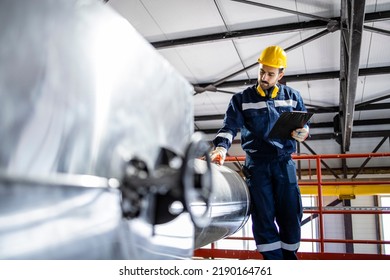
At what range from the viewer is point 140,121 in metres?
0.60

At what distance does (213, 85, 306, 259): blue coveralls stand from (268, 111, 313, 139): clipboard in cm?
7

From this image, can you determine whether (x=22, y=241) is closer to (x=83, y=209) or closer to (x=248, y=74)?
(x=83, y=209)

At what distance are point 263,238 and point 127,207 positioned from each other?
163 cm

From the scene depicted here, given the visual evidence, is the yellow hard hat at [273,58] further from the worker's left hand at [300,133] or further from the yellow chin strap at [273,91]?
the worker's left hand at [300,133]

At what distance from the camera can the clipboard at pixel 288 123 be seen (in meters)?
1.90

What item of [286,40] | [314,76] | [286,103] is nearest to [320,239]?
[286,103]

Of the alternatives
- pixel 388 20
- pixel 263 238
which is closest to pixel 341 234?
pixel 388 20

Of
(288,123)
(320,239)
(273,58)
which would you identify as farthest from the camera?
(320,239)

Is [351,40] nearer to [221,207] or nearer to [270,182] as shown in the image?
[270,182]

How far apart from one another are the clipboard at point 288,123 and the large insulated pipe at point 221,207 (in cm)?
56

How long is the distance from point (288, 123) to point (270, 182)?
361 millimetres

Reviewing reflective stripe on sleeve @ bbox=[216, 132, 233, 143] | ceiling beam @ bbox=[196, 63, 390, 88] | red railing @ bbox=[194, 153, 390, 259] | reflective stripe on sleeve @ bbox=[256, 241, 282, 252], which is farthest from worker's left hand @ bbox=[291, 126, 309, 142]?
ceiling beam @ bbox=[196, 63, 390, 88]

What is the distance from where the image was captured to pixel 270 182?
6.83 ft

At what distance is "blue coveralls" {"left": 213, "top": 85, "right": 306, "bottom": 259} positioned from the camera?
206cm
